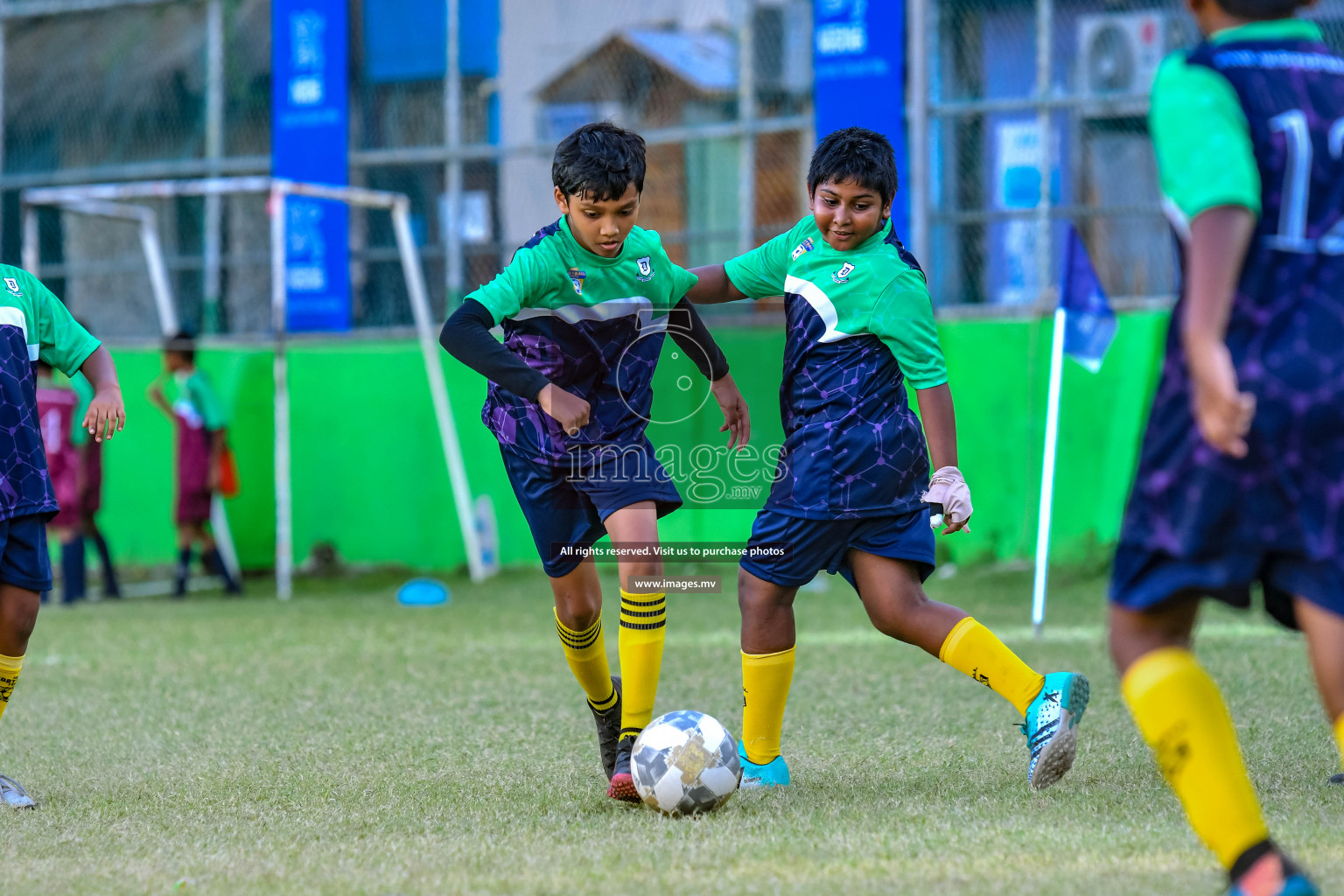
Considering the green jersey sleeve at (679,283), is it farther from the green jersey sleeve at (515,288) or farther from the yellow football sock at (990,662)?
the yellow football sock at (990,662)

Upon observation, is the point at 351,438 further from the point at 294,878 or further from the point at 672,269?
the point at 294,878

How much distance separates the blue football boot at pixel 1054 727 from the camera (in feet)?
12.6

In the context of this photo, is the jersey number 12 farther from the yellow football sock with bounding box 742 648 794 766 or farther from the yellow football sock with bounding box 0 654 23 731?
the yellow football sock with bounding box 0 654 23 731

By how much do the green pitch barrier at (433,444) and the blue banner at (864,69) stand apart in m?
1.39

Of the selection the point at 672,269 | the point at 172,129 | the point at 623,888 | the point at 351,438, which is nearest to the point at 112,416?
the point at 672,269

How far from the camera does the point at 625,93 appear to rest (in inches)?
474

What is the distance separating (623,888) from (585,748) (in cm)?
185

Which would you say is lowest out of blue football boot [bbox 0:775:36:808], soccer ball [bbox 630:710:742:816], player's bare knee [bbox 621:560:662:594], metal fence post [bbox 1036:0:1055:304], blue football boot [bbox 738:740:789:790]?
blue football boot [bbox 0:775:36:808]

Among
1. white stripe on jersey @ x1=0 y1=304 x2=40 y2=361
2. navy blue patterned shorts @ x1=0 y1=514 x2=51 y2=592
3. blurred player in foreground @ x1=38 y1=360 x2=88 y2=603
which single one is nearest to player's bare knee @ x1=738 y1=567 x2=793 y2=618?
navy blue patterned shorts @ x1=0 y1=514 x2=51 y2=592

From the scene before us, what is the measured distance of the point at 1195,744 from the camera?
2566 millimetres

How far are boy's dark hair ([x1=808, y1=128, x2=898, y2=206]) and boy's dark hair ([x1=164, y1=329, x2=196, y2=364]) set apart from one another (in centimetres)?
763

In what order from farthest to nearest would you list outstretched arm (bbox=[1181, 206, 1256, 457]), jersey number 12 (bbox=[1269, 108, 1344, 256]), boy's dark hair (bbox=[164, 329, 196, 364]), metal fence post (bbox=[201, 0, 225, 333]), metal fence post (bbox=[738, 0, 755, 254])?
metal fence post (bbox=[201, 0, 225, 333])
metal fence post (bbox=[738, 0, 755, 254])
boy's dark hair (bbox=[164, 329, 196, 364])
jersey number 12 (bbox=[1269, 108, 1344, 256])
outstretched arm (bbox=[1181, 206, 1256, 457])

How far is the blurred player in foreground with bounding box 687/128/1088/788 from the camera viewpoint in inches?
154

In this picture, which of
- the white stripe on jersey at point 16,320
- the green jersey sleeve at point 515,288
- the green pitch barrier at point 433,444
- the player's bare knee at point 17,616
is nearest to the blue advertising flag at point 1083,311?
the green pitch barrier at point 433,444
